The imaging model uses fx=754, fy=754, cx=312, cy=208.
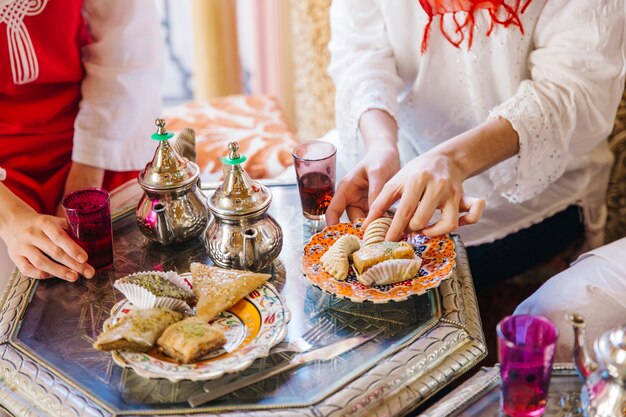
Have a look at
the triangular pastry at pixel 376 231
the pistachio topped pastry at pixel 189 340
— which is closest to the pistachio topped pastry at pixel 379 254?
the triangular pastry at pixel 376 231

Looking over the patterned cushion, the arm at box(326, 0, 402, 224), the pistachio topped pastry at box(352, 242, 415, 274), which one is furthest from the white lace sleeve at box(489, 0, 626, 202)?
the patterned cushion

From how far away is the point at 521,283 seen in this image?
189 cm

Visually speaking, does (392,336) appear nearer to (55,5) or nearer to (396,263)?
(396,263)

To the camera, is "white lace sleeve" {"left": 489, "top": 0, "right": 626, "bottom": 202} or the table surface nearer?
the table surface

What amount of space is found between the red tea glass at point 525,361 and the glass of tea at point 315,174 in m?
0.51

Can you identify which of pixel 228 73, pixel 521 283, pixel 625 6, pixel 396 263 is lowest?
pixel 521 283

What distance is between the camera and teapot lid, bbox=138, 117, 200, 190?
1.26 m

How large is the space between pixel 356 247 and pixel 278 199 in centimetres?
33

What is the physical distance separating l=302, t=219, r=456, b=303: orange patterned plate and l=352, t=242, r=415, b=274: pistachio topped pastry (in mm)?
28

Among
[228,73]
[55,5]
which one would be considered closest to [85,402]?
[55,5]

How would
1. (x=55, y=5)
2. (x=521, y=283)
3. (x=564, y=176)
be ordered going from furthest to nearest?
(x=521, y=283) < (x=564, y=176) < (x=55, y=5)

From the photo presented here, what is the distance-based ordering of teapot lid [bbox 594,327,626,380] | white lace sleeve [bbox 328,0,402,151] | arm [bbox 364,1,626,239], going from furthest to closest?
1. white lace sleeve [bbox 328,0,402,151]
2. arm [bbox 364,1,626,239]
3. teapot lid [bbox 594,327,626,380]

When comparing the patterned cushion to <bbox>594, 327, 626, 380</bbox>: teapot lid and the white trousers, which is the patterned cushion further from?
<bbox>594, 327, 626, 380</bbox>: teapot lid

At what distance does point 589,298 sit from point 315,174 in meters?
0.52
